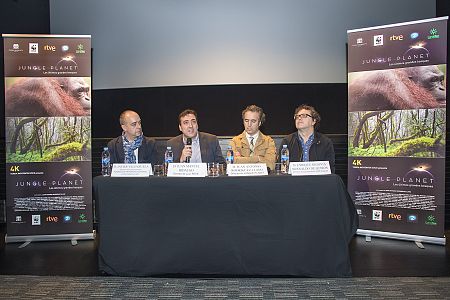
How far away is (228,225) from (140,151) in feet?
4.02

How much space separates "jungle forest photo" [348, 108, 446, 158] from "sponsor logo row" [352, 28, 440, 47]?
2.00ft

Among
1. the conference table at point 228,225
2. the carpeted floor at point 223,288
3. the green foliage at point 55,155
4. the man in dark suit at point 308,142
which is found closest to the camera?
the carpeted floor at point 223,288

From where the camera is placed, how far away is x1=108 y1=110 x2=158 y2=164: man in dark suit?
11.1ft

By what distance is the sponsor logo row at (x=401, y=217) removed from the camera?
11.4ft

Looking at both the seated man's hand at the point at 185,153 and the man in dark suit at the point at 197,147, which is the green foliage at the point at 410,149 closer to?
the man in dark suit at the point at 197,147

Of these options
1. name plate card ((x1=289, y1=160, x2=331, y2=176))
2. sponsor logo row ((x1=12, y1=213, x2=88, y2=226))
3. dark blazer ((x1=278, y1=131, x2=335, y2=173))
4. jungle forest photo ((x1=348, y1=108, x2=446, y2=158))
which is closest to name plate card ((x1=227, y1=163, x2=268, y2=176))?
name plate card ((x1=289, y1=160, x2=331, y2=176))

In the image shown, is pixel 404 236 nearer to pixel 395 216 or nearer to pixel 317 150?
pixel 395 216

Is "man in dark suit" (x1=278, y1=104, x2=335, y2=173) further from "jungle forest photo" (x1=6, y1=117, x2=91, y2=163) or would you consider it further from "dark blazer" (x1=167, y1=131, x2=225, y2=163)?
"jungle forest photo" (x1=6, y1=117, x2=91, y2=163)

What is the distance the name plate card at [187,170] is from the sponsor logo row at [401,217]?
5.93ft

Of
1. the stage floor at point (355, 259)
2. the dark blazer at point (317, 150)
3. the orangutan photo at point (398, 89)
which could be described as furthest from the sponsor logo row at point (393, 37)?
the stage floor at point (355, 259)

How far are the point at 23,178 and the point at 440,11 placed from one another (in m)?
4.59

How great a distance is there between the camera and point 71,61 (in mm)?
3602

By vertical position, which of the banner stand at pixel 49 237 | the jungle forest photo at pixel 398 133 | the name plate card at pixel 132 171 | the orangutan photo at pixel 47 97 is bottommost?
the banner stand at pixel 49 237

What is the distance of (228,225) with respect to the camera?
2.61 metres
